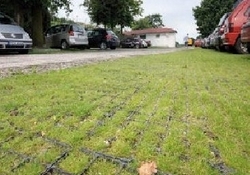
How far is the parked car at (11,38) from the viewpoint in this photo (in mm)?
11736

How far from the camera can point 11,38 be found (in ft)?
39.4

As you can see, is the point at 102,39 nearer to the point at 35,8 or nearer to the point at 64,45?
the point at 64,45

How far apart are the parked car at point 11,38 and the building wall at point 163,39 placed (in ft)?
175

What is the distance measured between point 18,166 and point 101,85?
270 centimetres

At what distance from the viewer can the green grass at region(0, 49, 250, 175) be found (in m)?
2.18

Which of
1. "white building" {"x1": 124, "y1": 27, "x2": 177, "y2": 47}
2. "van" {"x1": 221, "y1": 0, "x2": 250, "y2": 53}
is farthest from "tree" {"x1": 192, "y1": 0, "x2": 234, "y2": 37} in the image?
"van" {"x1": 221, "y1": 0, "x2": 250, "y2": 53}

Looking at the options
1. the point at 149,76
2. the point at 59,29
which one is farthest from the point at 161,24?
A: the point at 149,76

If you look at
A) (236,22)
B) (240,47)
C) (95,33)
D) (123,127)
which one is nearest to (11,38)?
(236,22)

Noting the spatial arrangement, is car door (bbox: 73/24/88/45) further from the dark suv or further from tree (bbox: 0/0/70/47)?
the dark suv

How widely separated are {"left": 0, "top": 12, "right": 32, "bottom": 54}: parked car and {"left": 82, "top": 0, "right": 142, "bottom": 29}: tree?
20.4 m

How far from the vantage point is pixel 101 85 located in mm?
4734

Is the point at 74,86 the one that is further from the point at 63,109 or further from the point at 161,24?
the point at 161,24

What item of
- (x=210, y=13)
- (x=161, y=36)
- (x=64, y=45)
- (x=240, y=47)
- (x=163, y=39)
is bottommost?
(x=64, y=45)

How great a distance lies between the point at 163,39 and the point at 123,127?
63345 mm
